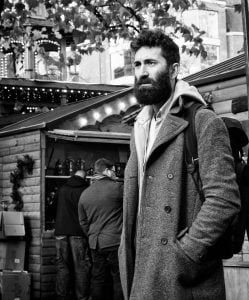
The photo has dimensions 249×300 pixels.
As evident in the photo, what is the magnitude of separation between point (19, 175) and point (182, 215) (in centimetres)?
1173

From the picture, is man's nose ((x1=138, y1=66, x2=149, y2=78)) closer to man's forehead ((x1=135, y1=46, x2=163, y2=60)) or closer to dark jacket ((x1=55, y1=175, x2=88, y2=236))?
man's forehead ((x1=135, y1=46, x2=163, y2=60))

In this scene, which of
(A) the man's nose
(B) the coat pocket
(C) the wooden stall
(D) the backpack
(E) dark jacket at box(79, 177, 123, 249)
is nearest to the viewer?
(B) the coat pocket

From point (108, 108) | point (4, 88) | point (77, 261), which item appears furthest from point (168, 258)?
point (4, 88)

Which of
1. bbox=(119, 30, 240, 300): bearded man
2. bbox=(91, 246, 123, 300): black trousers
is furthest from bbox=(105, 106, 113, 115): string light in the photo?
bbox=(119, 30, 240, 300): bearded man

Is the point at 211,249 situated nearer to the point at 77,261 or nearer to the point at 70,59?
the point at 77,261

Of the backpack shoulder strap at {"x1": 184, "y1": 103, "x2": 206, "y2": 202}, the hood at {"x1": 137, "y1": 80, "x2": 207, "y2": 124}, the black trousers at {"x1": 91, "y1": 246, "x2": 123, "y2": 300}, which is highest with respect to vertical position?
the hood at {"x1": 137, "y1": 80, "x2": 207, "y2": 124}

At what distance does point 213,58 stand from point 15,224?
24069mm

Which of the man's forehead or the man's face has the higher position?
the man's forehead

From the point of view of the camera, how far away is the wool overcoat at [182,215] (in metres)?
3.53

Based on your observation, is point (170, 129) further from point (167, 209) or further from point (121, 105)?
point (121, 105)

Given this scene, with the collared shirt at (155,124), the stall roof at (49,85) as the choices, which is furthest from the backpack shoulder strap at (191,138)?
the stall roof at (49,85)

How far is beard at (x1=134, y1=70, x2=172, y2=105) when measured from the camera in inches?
152

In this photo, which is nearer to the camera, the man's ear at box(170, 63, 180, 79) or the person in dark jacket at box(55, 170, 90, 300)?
the man's ear at box(170, 63, 180, 79)

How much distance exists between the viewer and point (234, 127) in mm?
3828
